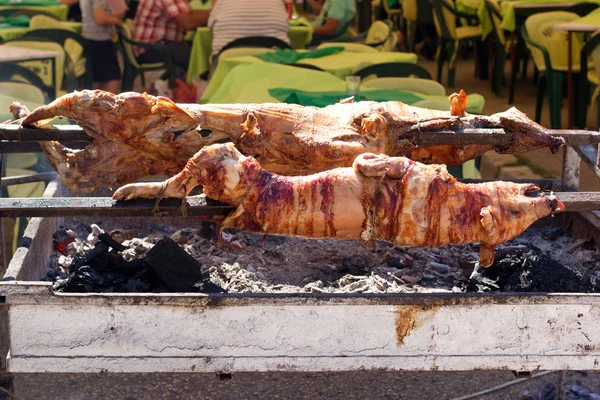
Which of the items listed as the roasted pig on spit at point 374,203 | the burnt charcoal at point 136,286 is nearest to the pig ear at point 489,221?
the roasted pig on spit at point 374,203

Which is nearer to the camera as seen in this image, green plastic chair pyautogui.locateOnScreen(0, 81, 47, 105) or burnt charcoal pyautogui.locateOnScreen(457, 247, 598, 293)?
burnt charcoal pyautogui.locateOnScreen(457, 247, 598, 293)

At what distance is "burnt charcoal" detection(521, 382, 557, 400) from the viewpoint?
354cm

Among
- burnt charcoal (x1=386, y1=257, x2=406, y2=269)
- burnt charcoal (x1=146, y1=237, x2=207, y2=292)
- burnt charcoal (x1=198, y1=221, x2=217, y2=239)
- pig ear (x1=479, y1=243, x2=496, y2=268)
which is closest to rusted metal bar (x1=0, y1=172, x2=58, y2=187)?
burnt charcoal (x1=198, y1=221, x2=217, y2=239)

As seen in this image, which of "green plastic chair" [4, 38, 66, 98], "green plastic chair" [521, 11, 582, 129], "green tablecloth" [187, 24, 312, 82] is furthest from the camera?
"green tablecloth" [187, 24, 312, 82]

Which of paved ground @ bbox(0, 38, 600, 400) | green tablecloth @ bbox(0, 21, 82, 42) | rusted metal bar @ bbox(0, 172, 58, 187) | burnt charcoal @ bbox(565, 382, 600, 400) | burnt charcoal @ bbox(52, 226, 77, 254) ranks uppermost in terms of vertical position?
rusted metal bar @ bbox(0, 172, 58, 187)

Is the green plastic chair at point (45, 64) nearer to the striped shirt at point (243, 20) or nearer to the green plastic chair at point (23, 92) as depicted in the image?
the striped shirt at point (243, 20)

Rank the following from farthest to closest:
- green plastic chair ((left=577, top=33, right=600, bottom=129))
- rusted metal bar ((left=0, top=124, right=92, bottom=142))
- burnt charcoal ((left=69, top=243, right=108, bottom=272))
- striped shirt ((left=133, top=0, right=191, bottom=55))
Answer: striped shirt ((left=133, top=0, right=191, bottom=55)) < green plastic chair ((left=577, top=33, right=600, bottom=129)) < burnt charcoal ((left=69, top=243, right=108, bottom=272)) < rusted metal bar ((left=0, top=124, right=92, bottom=142))

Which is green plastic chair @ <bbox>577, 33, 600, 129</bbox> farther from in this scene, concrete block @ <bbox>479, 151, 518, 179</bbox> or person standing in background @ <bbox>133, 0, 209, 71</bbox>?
person standing in background @ <bbox>133, 0, 209, 71</bbox>

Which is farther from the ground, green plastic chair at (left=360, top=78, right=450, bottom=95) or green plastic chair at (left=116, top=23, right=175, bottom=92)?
green plastic chair at (left=360, top=78, right=450, bottom=95)

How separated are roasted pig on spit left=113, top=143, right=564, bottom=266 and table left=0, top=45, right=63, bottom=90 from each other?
5283 mm

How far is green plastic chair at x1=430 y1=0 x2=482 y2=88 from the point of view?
1123cm

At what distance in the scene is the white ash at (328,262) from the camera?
131 inches

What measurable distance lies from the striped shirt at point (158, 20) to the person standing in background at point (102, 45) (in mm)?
241

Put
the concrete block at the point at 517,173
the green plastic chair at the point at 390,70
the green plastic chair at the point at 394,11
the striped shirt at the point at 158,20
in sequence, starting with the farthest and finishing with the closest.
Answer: the green plastic chair at the point at 394,11
the striped shirt at the point at 158,20
the concrete block at the point at 517,173
the green plastic chair at the point at 390,70
